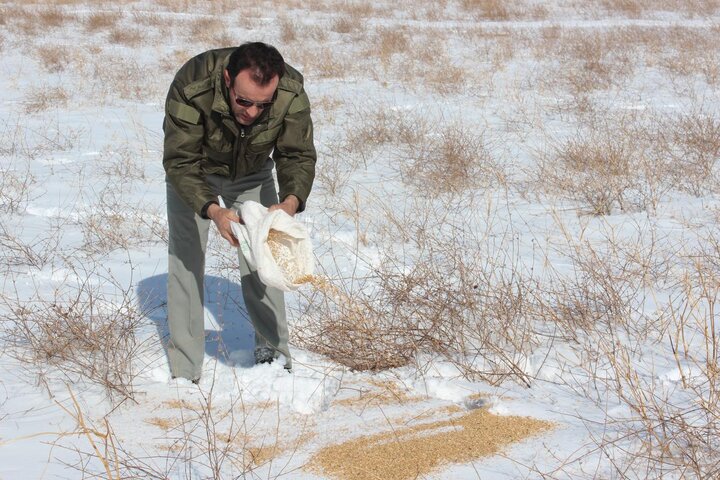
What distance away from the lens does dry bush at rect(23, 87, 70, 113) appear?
9.26 m

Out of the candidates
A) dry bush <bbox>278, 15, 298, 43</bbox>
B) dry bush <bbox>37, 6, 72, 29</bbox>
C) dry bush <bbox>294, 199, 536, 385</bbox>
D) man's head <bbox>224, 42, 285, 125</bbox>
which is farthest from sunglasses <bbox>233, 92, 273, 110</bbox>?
dry bush <bbox>37, 6, 72, 29</bbox>

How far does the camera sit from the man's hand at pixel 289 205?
2882 mm

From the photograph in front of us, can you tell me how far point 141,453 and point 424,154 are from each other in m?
4.80

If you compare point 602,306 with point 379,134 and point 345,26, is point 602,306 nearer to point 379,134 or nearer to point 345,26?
point 379,134

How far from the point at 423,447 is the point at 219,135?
4.72 ft

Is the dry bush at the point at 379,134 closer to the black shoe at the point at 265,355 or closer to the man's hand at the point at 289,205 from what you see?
the black shoe at the point at 265,355

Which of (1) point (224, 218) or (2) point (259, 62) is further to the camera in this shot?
(1) point (224, 218)

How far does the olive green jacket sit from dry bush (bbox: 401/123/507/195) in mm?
2895

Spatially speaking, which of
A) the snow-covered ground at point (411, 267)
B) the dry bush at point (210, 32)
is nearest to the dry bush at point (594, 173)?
A: the snow-covered ground at point (411, 267)

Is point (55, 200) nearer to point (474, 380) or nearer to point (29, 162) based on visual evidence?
point (29, 162)

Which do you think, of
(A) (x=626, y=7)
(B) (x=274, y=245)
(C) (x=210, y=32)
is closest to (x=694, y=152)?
(B) (x=274, y=245)

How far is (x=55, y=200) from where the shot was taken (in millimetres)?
6078

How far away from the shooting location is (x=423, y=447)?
2617 mm

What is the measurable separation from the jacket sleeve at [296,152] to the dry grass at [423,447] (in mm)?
998
